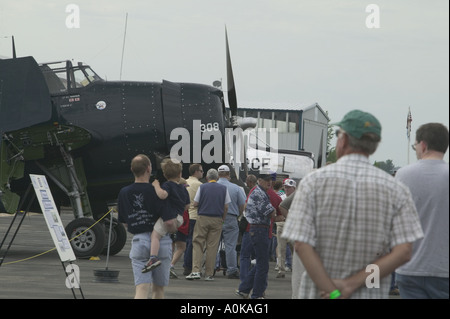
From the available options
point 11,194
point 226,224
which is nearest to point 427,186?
point 226,224

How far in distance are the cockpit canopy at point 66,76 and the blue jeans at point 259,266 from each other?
7.00m

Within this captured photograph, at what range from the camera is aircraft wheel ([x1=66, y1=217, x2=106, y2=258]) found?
16359mm

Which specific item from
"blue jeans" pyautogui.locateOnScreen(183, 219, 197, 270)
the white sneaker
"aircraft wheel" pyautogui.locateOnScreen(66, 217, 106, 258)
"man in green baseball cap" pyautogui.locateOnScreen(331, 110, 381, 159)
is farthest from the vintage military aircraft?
"man in green baseball cap" pyautogui.locateOnScreen(331, 110, 381, 159)

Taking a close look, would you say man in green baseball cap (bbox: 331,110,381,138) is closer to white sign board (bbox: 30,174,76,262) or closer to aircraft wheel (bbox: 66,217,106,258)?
white sign board (bbox: 30,174,76,262)

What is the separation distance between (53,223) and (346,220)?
6502 mm

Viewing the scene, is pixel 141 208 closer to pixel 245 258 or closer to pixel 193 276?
pixel 245 258

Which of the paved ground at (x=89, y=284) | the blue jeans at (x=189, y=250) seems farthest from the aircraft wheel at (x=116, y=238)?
the blue jeans at (x=189, y=250)

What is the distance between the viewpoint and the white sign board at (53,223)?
9.83 m

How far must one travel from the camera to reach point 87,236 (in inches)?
648

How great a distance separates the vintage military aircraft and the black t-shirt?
26.8 feet

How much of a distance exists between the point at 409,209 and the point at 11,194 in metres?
13.7
